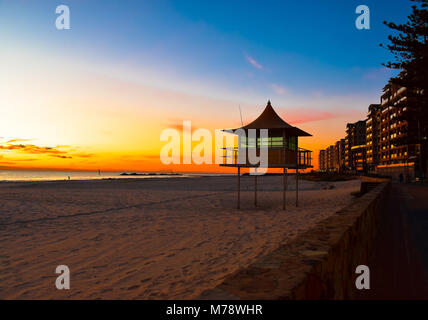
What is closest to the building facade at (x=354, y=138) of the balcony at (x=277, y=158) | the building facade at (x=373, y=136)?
the building facade at (x=373, y=136)

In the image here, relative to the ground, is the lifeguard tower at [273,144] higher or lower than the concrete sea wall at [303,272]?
higher

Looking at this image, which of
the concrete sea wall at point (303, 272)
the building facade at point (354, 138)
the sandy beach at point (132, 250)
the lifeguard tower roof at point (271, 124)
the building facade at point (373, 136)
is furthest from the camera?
the building facade at point (354, 138)

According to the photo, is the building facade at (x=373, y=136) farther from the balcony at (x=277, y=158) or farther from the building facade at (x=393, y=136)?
the balcony at (x=277, y=158)

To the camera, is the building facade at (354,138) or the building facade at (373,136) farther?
the building facade at (354,138)

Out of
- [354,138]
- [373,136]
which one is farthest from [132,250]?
[354,138]

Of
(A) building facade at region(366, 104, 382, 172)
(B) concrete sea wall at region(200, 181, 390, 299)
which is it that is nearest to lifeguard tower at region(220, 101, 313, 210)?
(B) concrete sea wall at region(200, 181, 390, 299)

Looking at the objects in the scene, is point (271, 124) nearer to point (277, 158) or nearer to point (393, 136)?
point (277, 158)

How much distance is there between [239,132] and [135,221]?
8748 mm

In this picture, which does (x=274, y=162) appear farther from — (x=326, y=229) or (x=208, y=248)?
(x=326, y=229)

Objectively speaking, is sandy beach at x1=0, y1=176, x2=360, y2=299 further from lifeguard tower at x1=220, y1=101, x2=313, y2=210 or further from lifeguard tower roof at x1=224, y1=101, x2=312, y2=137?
lifeguard tower roof at x1=224, y1=101, x2=312, y2=137

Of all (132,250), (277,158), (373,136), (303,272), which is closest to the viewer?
(303,272)

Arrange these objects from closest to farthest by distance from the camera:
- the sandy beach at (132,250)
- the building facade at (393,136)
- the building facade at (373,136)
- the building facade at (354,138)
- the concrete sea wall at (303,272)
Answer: the concrete sea wall at (303,272)
the sandy beach at (132,250)
the building facade at (393,136)
the building facade at (373,136)
the building facade at (354,138)
